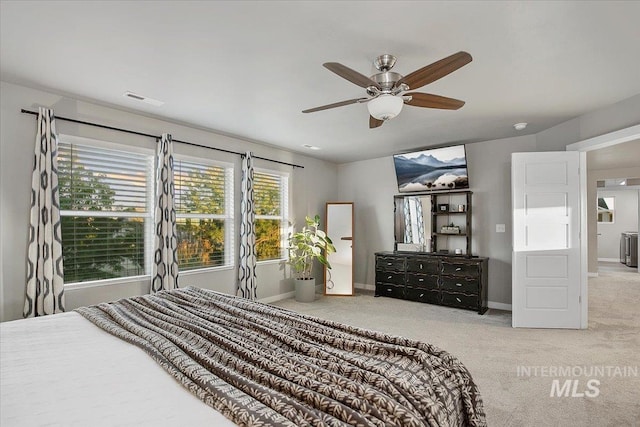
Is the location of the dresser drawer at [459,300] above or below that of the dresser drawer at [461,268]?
below

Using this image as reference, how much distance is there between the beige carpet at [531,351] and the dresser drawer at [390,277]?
12.7 inches

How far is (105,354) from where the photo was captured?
1.60m

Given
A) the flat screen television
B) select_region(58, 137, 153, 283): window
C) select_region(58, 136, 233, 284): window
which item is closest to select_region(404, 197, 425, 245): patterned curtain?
the flat screen television

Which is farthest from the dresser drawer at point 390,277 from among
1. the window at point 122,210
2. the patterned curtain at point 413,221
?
the window at point 122,210

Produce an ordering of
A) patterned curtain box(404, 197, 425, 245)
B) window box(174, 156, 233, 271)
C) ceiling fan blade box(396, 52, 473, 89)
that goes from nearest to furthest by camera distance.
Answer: ceiling fan blade box(396, 52, 473, 89), window box(174, 156, 233, 271), patterned curtain box(404, 197, 425, 245)

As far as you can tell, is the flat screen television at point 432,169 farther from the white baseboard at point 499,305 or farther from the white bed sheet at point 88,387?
the white bed sheet at point 88,387

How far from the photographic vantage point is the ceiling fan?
7.13ft

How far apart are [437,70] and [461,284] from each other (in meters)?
3.66

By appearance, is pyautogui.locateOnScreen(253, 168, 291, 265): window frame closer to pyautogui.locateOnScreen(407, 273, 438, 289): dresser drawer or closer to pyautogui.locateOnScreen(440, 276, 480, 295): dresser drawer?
pyautogui.locateOnScreen(407, 273, 438, 289): dresser drawer

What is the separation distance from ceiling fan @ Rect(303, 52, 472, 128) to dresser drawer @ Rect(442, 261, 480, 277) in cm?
295

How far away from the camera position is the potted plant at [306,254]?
5.61 metres

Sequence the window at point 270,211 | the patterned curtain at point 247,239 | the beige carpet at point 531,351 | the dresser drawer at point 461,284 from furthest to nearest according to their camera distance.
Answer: the window at point 270,211
the patterned curtain at point 247,239
the dresser drawer at point 461,284
the beige carpet at point 531,351

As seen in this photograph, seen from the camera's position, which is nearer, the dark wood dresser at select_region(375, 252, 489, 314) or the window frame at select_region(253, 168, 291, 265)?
the dark wood dresser at select_region(375, 252, 489, 314)

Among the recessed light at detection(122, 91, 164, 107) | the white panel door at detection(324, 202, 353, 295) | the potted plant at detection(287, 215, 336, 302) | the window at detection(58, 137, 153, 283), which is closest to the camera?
the recessed light at detection(122, 91, 164, 107)
